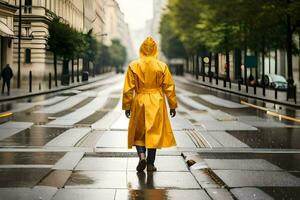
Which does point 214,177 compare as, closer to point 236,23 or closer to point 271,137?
point 271,137

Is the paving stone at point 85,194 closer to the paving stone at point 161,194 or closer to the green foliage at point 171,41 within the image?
the paving stone at point 161,194

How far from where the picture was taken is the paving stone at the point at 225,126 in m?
13.1

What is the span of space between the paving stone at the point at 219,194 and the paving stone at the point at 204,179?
0.72ft

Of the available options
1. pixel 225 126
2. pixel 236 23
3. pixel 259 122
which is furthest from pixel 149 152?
pixel 236 23

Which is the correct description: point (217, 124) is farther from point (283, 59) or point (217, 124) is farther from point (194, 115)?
point (283, 59)

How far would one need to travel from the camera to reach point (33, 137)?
11203mm

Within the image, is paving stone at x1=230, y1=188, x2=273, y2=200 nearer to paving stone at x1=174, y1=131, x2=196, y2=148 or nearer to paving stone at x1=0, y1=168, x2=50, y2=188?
paving stone at x1=0, y1=168, x2=50, y2=188

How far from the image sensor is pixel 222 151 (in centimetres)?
932

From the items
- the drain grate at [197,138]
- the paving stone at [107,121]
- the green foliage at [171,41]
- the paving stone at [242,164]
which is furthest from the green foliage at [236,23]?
the green foliage at [171,41]

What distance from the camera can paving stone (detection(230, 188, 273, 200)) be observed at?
5.61m

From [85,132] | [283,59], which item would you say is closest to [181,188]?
[85,132]

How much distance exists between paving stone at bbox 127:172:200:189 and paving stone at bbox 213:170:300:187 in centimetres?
46

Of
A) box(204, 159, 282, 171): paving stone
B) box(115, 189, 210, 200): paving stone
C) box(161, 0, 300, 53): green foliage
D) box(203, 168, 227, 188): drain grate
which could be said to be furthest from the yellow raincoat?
Answer: box(161, 0, 300, 53): green foliage

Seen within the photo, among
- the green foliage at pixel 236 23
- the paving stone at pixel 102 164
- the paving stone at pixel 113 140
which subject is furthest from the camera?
the green foliage at pixel 236 23
